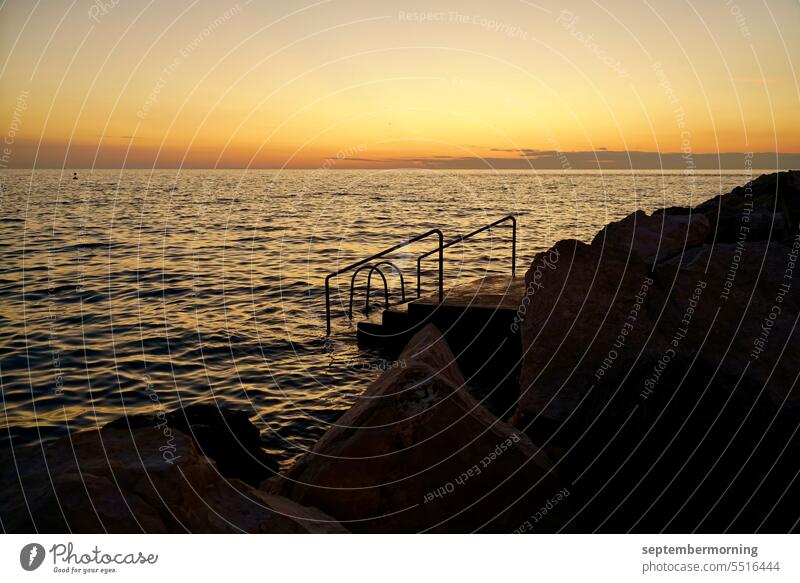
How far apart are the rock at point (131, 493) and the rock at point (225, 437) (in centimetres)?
256

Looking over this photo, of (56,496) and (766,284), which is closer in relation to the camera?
(56,496)

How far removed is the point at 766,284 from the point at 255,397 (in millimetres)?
8134

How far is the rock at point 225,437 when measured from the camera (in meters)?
7.52

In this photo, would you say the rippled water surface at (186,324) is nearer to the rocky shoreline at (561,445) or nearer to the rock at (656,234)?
the rocky shoreline at (561,445)

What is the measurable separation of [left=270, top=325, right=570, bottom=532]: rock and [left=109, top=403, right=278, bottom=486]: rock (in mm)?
1988

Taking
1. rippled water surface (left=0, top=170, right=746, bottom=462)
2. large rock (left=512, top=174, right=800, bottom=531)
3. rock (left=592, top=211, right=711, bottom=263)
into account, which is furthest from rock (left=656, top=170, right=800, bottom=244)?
rippled water surface (left=0, top=170, right=746, bottom=462)

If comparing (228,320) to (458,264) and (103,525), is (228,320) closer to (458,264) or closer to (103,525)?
(458,264)

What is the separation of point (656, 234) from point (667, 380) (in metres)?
4.23

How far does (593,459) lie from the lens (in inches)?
225

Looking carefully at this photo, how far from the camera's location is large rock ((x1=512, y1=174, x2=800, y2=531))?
529 centimetres

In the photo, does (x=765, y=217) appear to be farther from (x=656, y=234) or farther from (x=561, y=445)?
(x=561, y=445)

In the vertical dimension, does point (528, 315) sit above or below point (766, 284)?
below

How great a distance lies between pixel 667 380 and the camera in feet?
19.1
